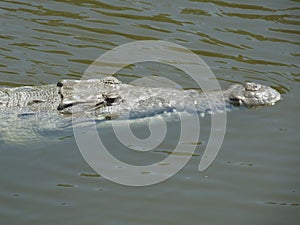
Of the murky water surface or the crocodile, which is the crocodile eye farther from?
the murky water surface

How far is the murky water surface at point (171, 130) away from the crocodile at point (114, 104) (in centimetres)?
19

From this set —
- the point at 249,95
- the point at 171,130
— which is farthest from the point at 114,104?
the point at 249,95

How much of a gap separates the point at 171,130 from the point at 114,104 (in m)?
0.68

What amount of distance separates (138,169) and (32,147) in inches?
48.7

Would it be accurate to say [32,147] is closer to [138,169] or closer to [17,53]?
[138,169]

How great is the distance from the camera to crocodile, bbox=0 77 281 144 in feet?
19.4

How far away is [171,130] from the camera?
592 cm

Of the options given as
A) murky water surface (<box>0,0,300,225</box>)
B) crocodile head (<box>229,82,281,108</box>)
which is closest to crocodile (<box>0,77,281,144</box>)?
crocodile head (<box>229,82,281,108</box>)

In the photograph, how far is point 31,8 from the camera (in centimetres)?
917

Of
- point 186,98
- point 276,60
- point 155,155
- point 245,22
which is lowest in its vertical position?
point 155,155

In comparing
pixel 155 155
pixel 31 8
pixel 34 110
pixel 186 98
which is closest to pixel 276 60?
pixel 186 98

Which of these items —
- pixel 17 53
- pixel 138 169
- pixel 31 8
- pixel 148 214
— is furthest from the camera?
pixel 31 8

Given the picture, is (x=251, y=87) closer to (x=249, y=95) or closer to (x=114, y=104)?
(x=249, y=95)

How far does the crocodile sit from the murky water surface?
0.19m
